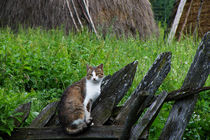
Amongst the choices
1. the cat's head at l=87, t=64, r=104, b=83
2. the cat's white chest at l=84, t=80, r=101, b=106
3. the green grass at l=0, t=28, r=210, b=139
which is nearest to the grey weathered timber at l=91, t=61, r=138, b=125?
the cat's white chest at l=84, t=80, r=101, b=106

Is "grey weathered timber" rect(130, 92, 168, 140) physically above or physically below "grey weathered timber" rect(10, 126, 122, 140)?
above

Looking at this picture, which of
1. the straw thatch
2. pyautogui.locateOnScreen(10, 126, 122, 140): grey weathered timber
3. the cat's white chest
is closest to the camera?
pyautogui.locateOnScreen(10, 126, 122, 140): grey weathered timber

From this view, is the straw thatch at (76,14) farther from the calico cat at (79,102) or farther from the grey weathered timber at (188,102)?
the grey weathered timber at (188,102)

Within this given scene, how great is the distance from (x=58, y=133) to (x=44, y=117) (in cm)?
28

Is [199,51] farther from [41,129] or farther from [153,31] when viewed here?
[153,31]

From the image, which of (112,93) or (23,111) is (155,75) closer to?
(112,93)

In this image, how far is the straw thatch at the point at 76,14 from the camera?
7750mm

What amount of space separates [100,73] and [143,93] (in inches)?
52.4

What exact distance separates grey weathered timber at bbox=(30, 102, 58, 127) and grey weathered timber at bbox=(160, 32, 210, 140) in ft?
3.25

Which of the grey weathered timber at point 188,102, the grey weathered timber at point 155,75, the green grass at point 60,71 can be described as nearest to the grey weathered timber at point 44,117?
the green grass at point 60,71

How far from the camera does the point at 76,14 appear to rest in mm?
7848

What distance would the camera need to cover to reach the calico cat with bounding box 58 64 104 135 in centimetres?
237

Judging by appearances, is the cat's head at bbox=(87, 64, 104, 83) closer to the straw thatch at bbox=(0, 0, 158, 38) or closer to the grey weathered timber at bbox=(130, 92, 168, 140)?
the grey weathered timber at bbox=(130, 92, 168, 140)

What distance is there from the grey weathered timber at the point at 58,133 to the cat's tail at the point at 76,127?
0.05 meters
